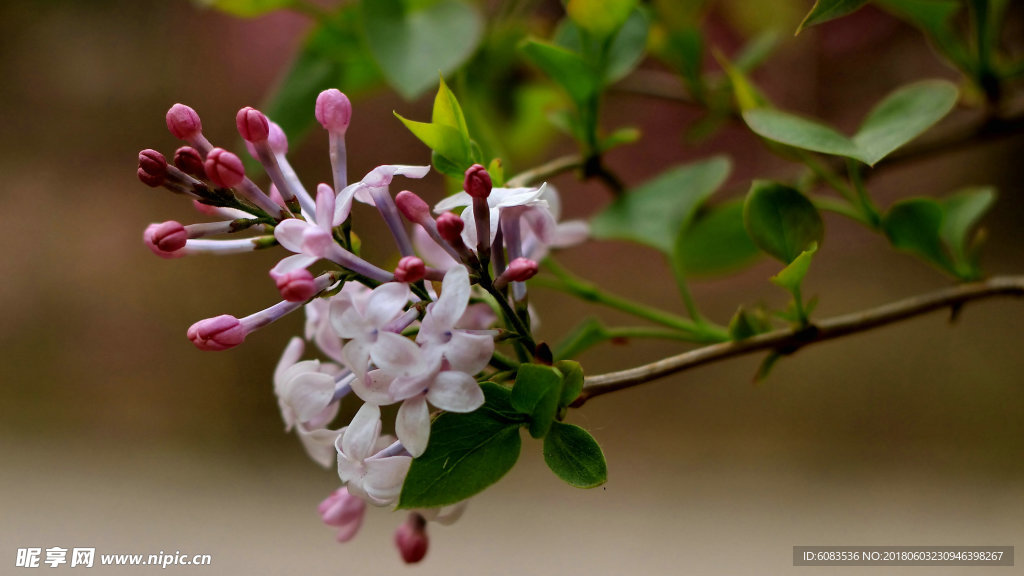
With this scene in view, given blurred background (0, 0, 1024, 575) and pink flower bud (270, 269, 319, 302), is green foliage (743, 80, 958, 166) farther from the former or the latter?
blurred background (0, 0, 1024, 575)

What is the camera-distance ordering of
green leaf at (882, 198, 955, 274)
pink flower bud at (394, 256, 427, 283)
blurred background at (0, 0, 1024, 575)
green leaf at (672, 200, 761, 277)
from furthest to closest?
blurred background at (0, 0, 1024, 575) < green leaf at (672, 200, 761, 277) < green leaf at (882, 198, 955, 274) < pink flower bud at (394, 256, 427, 283)

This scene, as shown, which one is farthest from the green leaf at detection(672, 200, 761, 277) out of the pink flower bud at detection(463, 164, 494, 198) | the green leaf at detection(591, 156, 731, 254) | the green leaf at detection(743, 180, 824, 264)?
the pink flower bud at detection(463, 164, 494, 198)

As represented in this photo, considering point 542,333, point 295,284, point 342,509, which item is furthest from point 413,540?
point 542,333

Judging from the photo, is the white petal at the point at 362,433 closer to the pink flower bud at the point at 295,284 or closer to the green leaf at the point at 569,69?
the pink flower bud at the point at 295,284

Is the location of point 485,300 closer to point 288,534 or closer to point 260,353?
point 288,534

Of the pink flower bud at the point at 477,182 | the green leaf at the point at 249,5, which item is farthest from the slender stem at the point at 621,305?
the green leaf at the point at 249,5

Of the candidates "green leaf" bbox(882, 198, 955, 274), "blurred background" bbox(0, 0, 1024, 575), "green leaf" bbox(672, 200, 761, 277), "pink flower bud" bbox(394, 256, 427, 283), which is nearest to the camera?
"pink flower bud" bbox(394, 256, 427, 283)

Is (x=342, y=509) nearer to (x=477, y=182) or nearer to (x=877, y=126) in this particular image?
(x=477, y=182)

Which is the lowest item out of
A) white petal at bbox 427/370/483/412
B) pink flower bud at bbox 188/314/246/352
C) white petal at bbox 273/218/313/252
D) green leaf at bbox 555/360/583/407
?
white petal at bbox 427/370/483/412
